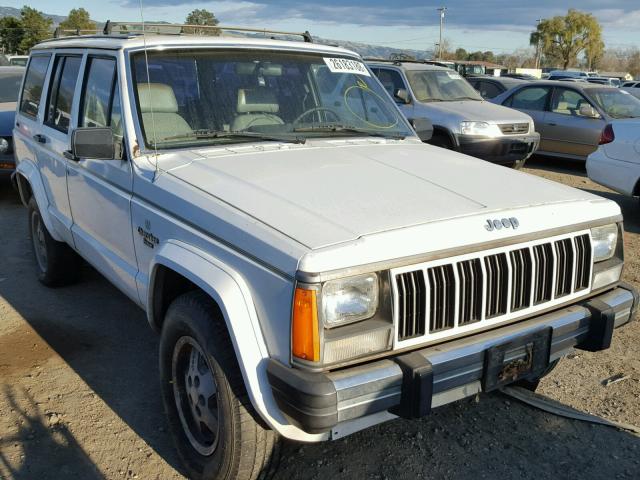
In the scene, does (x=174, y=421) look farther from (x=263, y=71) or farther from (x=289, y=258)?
(x=263, y=71)

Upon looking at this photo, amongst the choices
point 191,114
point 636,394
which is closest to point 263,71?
point 191,114

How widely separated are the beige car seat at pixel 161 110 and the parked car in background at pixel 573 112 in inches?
347

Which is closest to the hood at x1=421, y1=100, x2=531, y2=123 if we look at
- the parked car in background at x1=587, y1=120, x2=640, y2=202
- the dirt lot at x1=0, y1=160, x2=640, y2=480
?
the parked car in background at x1=587, y1=120, x2=640, y2=202

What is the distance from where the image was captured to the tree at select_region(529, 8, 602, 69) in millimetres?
74125

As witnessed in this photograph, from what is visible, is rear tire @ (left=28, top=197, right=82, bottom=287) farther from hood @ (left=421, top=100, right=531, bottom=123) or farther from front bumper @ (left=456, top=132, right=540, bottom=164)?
hood @ (left=421, top=100, right=531, bottom=123)

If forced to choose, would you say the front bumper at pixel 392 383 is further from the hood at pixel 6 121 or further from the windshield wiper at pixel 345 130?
the hood at pixel 6 121

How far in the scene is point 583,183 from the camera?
988 centimetres

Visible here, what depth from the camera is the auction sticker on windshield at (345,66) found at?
4.23 meters

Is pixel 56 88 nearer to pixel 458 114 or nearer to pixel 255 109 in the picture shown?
pixel 255 109

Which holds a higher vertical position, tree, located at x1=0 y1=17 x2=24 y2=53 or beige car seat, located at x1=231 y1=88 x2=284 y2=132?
beige car seat, located at x1=231 y1=88 x2=284 y2=132

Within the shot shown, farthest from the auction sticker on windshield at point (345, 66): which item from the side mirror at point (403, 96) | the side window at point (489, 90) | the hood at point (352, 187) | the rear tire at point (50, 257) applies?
the side window at point (489, 90)

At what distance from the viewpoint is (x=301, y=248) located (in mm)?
2275

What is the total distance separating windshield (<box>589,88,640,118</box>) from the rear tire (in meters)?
9.03

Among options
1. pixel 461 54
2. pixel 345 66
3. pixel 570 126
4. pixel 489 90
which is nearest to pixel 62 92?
pixel 345 66
